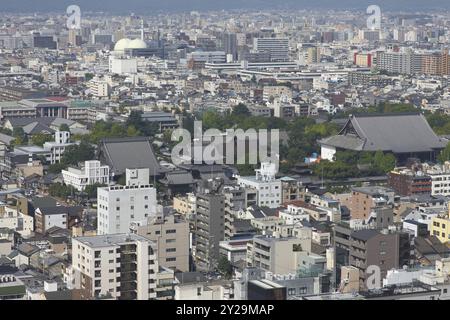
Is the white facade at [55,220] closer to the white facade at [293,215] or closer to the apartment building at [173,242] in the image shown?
the white facade at [293,215]

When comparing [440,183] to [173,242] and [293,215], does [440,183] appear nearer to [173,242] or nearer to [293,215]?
[293,215]

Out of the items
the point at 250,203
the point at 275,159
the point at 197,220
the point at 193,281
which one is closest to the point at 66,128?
the point at 275,159

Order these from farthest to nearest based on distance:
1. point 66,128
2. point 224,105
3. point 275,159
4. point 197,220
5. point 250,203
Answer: point 224,105 → point 66,128 → point 275,159 → point 250,203 → point 197,220

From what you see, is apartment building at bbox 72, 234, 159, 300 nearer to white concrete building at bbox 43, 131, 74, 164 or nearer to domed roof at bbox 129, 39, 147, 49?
white concrete building at bbox 43, 131, 74, 164


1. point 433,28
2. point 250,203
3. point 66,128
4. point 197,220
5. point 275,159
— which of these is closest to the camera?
point 197,220

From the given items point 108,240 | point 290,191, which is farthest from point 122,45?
point 108,240

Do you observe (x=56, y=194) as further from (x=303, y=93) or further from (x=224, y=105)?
(x=303, y=93)

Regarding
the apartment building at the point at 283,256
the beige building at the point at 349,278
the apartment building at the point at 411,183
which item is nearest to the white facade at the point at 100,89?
the apartment building at the point at 411,183
